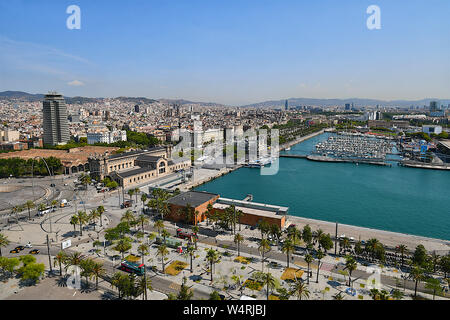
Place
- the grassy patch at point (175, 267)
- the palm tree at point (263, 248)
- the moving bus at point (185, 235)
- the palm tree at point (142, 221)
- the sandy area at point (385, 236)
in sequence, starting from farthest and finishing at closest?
the palm tree at point (142, 221), the moving bus at point (185, 235), the sandy area at point (385, 236), the palm tree at point (263, 248), the grassy patch at point (175, 267)

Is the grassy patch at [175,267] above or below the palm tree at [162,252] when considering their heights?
below

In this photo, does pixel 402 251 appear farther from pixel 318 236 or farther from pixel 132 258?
pixel 132 258

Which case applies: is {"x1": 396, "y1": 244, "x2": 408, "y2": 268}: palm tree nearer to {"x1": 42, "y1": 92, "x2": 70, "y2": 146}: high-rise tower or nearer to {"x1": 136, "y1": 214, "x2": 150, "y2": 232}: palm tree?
{"x1": 136, "y1": 214, "x2": 150, "y2": 232}: palm tree

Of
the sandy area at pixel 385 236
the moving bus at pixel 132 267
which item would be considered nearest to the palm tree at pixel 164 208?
the moving bus at pixel 132 267

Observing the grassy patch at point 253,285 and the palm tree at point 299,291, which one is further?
the grassy patch at point 253,285

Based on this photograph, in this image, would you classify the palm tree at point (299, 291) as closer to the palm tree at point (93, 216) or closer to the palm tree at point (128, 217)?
the palm tree at point (128, 217)

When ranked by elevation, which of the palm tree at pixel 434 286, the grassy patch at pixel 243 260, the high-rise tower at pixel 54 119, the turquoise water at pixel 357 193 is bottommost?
the turquoise water at pixel 357 193

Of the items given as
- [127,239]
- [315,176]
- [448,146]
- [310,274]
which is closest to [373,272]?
[310,274]

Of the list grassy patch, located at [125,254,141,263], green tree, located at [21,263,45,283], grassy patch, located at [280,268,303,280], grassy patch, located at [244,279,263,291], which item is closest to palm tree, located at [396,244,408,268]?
grassy patch, located at [280,268,303,280]
